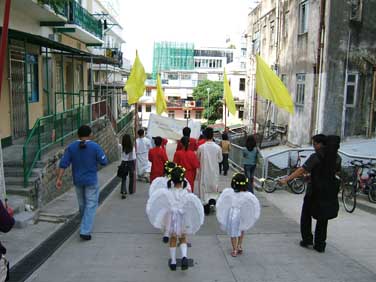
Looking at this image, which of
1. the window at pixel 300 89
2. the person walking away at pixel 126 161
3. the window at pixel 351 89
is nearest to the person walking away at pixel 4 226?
the person walking away at pixel 126 161

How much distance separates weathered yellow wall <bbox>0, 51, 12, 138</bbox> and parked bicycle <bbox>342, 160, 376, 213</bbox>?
8.27m

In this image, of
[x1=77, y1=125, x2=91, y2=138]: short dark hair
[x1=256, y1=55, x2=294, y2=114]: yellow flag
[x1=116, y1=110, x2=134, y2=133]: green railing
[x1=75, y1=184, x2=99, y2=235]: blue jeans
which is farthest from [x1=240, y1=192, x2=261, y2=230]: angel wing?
[x1=116, y1=110, x2=134, y2=133]: green railing

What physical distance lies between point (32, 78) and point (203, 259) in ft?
34.2

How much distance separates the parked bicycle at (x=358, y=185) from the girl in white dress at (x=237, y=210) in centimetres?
456

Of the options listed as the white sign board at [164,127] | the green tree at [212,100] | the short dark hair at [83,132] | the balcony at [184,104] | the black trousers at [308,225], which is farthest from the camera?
the balcony at [184,104]

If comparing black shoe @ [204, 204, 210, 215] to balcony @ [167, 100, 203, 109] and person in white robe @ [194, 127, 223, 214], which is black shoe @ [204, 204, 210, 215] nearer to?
person in white robe @ [194, 127, 223, 214]

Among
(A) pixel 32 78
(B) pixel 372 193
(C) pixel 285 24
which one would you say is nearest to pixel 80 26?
(A) pixel 32 78

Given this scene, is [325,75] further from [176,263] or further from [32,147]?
[176,263]

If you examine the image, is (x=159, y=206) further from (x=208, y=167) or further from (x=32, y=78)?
(x=32, y=78)

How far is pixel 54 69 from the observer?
17.1 meters

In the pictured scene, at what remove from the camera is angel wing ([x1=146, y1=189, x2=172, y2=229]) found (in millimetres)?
5531

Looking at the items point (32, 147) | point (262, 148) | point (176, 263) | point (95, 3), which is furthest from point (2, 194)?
point (95, 3)

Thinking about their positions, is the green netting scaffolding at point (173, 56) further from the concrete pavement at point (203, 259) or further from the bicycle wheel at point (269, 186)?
the concrete pavement at point (203, 259)

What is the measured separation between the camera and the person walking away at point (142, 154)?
40.5ft
